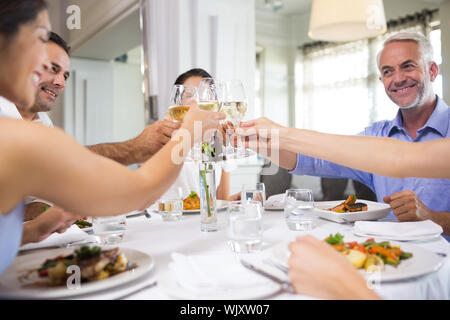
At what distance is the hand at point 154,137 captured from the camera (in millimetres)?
1809

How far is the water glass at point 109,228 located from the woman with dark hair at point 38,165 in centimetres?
46

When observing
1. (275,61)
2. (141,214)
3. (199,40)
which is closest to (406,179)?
(141,214)

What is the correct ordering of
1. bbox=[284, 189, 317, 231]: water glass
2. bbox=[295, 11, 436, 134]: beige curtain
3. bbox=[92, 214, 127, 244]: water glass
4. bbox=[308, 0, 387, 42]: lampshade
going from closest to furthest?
1. bbox=[92, 214, 127, 244]: water glass
2. bbox=[284, 189, 317, 231]: water glass
3. bbox=[308, 0, 387, 42]: lampshade
4. bbox=[295, 11, 436, 134]: beige curtain

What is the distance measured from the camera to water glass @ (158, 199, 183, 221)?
1.68 m

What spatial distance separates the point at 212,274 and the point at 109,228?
56 centimetres

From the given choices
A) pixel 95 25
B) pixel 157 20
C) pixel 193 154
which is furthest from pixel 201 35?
pixel 193 154

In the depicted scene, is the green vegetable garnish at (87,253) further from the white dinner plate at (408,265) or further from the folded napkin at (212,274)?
the white dinner plate at (408,265)

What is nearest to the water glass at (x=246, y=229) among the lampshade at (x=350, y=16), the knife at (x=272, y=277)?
the knife at (x=272, y=277)

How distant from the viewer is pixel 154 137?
1961 millimetres

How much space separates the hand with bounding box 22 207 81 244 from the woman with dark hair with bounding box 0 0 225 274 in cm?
42

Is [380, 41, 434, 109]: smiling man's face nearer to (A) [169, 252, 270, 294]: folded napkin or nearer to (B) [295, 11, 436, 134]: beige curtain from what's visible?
(A) [169, 252, 270, 294]: folded napkin

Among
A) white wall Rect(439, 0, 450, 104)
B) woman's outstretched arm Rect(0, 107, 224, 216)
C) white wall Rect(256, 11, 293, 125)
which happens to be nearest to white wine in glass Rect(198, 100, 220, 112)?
woman's outstretched arm Rect(0, 107, 224, 216)

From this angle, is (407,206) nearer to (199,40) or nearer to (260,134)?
(260,134)
